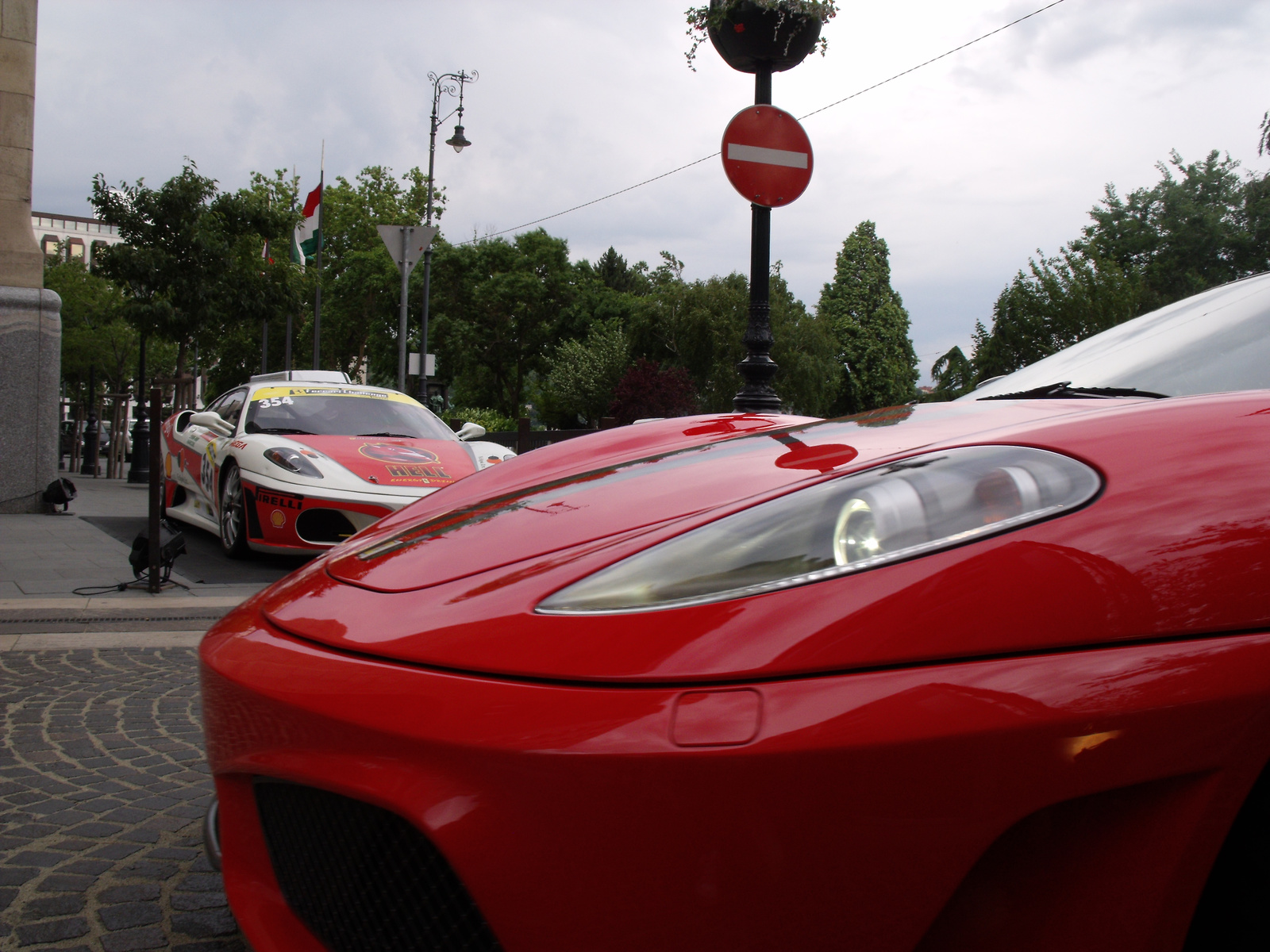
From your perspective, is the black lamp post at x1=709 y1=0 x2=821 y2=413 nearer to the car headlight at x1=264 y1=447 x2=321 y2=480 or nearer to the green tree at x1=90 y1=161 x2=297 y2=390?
the car headlight at x1=264 y1=447 x2=321 y2=480

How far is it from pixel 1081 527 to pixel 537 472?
1274 mm

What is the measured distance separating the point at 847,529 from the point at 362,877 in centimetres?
72

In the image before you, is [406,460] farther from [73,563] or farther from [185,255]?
[185,255]

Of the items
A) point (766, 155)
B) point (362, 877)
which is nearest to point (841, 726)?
point (362, 877)

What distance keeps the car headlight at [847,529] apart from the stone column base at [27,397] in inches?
384

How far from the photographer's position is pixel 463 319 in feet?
145

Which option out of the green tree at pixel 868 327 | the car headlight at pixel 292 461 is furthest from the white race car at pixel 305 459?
the green tree at pixel 868 327

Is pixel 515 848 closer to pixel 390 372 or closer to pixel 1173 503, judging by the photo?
pixel 1173 503

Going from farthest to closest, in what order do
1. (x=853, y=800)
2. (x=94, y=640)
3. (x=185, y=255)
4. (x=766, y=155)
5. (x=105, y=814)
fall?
(x=185, y=255) → (x=766, y=155) → (x=94, y=640) → (x=105, y=814) → (x=853, y=800)

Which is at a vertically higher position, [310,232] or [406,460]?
[310,232]

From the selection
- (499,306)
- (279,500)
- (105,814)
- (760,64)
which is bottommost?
(105,814)

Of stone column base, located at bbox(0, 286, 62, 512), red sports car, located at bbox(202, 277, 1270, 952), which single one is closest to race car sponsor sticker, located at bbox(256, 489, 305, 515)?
stone column base, located at bbox(0, 286, 62, 512)

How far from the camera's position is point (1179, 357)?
212cm

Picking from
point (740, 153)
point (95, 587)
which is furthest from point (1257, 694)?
point (95, 587)
